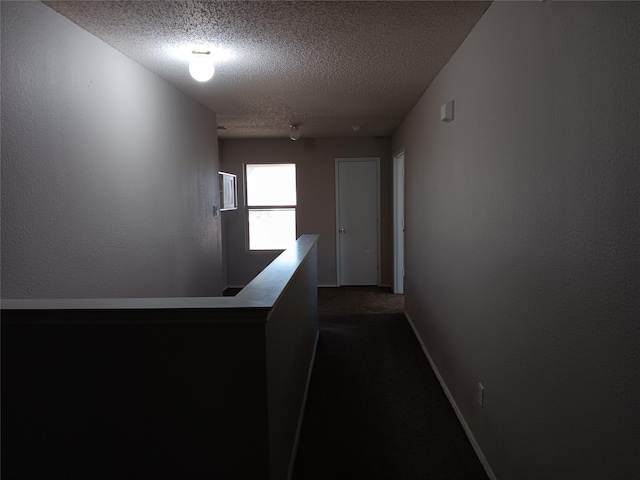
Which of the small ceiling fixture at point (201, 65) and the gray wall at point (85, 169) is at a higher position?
the small ceiling fixture at point (201, 65)

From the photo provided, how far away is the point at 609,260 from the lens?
1.17 metres

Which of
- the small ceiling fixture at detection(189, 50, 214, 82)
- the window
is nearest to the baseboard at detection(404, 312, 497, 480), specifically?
the small ceiling fixture at detection(189, 50, 214, 82)

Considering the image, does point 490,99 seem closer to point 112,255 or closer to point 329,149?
point 112,255

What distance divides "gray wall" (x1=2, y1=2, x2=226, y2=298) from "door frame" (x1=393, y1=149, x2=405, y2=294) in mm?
3279

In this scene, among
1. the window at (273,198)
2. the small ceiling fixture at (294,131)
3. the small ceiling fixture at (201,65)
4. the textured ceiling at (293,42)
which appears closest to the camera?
the textured ceiling at (293,42)

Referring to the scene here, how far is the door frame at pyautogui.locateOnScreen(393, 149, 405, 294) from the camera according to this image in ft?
20.5

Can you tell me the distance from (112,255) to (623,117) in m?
2.48

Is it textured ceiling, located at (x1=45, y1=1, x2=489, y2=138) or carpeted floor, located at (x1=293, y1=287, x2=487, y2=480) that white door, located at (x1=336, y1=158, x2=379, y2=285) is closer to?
carpeted floor, located at (x1=293, y1=287, x2=487, y2=480)

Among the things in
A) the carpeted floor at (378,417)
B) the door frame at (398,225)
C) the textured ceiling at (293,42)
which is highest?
the textured ceiling at (293,42)

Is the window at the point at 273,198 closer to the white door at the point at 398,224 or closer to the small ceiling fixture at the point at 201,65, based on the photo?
the white door at the point at 398,224

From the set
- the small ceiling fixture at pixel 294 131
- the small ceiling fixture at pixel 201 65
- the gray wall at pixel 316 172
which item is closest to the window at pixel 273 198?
the gray wall at pixel 316 172

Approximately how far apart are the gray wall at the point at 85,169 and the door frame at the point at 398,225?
10.8 ft

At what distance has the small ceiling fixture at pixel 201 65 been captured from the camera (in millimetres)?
2742

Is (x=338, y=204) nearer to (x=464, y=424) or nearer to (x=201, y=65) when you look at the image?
(x=201, y=65)
